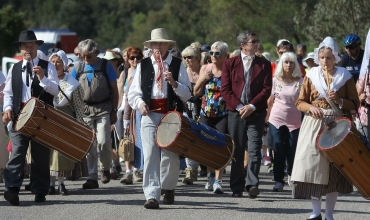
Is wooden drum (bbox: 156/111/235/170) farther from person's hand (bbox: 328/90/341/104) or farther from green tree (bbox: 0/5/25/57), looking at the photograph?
green tree (bbox: 0/5/25/57)

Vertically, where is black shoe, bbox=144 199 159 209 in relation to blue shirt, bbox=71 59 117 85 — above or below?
below

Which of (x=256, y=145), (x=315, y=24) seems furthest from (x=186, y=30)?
(x=256, y=145)

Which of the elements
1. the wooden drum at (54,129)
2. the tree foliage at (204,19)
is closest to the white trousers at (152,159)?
the wooden drum at (54,129)

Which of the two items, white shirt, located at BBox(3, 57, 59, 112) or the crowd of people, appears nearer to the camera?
the crowd of people

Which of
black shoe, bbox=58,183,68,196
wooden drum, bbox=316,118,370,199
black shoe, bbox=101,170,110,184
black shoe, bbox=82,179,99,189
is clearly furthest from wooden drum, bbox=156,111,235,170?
black shoe, bbox=101,170,110,184

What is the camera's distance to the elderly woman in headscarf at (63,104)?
39.2 feet

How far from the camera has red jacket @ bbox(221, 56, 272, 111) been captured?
37.9 feet

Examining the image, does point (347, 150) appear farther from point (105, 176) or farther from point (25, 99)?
point (105, 176)

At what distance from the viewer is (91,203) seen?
36.7ft

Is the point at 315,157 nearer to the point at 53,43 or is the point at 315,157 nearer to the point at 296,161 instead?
the point at 296,161

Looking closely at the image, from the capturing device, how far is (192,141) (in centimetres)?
1049

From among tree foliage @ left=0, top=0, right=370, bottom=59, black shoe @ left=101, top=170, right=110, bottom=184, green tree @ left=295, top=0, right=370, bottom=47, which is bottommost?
black shoe @ left=101, top=170, right=110, bottom=184

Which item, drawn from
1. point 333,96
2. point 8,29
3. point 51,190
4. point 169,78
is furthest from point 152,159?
point 8,29

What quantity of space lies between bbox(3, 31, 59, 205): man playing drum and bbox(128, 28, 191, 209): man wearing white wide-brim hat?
1034mm
